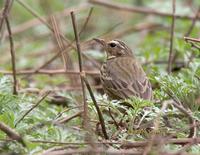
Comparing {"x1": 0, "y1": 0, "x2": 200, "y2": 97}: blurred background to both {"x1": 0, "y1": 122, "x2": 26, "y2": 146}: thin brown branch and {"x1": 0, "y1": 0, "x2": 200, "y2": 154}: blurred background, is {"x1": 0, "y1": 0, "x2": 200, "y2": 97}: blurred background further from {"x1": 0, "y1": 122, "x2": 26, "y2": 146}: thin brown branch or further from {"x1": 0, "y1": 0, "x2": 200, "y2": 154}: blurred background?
{"x1": 0, "y1": 122, "x2": 26, "y2": 146}: thin brown branch

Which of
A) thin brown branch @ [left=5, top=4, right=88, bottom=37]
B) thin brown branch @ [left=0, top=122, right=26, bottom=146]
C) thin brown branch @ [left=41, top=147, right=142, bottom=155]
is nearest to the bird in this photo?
Answer: thin brown branch @ [left=41, top=147, right=142, bottom=155]

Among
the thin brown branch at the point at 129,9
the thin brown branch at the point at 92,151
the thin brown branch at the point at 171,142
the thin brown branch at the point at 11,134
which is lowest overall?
the thin brown branch at the point at 171,142

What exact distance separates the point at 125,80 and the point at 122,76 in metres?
0.14

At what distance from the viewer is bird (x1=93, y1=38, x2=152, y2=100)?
237 inches

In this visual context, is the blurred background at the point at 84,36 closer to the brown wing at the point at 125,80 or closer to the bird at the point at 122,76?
the bird at the point at 122,76

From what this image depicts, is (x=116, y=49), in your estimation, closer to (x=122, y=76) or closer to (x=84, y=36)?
(x=122, y=76)

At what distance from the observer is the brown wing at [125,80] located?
602cm

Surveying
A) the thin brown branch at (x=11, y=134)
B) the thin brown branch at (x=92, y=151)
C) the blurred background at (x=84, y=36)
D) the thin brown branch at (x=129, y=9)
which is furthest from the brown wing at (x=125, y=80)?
the thin brown branch at (x=129, y=9)

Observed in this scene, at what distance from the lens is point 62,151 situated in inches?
159

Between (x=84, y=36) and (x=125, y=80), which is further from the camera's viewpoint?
(x=84, y=36)

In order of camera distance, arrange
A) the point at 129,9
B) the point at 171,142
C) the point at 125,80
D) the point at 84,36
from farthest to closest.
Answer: the point at 84,36 → the point at 129,9 → the point at 125,80 → the point at 171,142

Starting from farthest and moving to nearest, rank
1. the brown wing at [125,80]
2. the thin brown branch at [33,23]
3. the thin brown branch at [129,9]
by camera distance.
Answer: the thin brown branch at [33,23] → the thin brown branch at [129,9] → the brown wing at [125,80]

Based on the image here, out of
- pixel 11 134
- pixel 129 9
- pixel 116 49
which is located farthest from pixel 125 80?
pixel 129 9

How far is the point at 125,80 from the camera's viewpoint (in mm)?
6332
